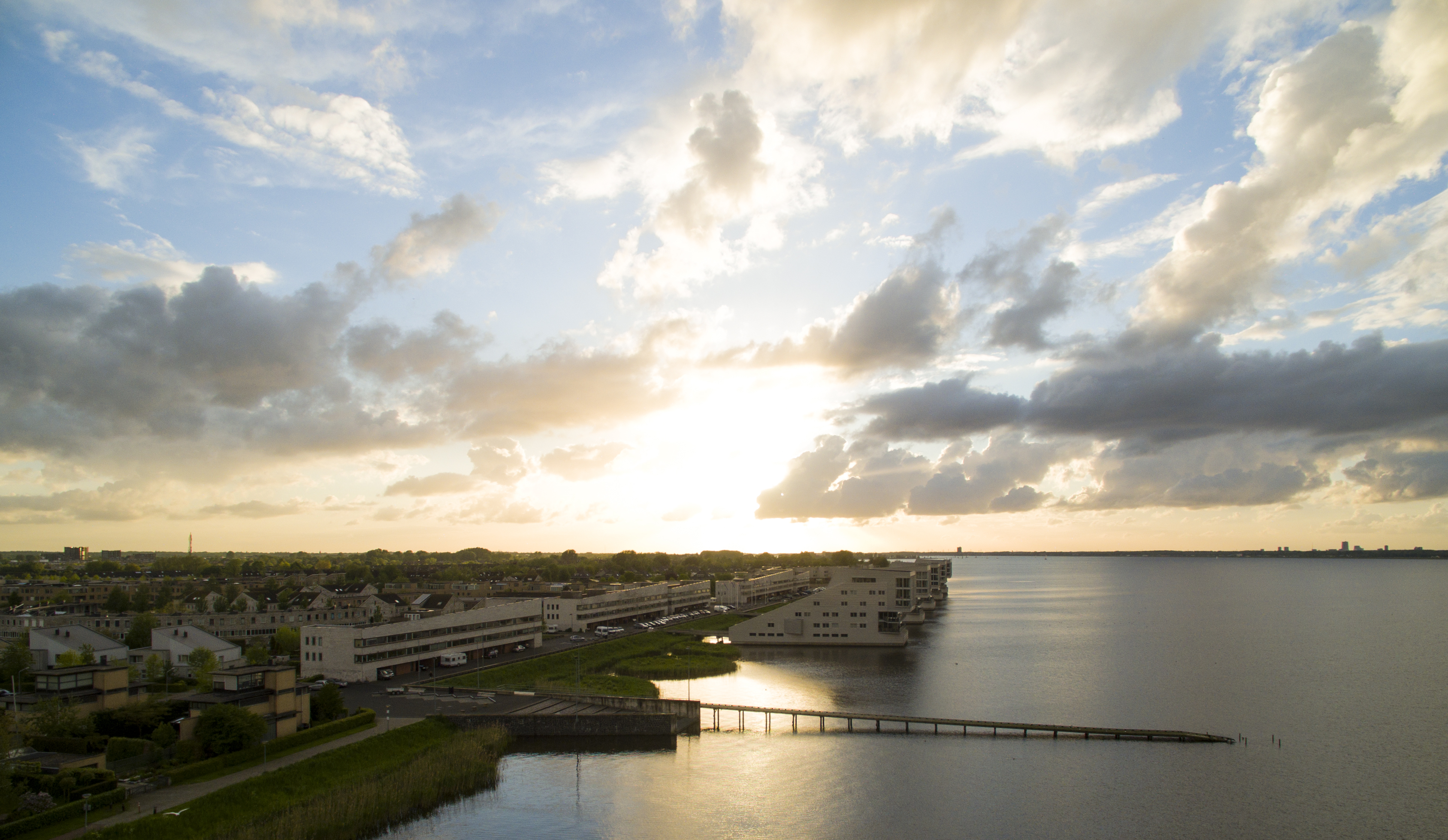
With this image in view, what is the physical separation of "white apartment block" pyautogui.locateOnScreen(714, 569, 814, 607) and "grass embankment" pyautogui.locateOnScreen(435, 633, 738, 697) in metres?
40.5

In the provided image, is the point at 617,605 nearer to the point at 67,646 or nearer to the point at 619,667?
the point at 619,667

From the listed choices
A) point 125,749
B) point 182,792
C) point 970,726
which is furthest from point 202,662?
point 970,726

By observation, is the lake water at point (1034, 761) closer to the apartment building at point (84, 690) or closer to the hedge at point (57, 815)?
the hedge at point (57, 815)

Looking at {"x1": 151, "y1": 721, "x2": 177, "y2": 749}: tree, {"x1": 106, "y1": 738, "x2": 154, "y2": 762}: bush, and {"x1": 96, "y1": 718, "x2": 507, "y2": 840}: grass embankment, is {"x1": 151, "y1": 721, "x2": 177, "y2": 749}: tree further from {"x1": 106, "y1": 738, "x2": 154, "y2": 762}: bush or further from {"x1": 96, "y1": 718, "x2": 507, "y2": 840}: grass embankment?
{"x1": 96, "y1": 718, "x2": 507, "y2": 840}: grass embankment

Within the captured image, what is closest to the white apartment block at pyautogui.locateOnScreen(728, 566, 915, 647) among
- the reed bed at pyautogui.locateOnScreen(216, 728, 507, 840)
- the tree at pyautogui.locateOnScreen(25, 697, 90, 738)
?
the reed bed at pyautogui.locateOnScreen(216, 728, 507, 840)

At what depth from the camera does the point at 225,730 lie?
34.6m

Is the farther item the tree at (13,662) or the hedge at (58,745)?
the tree at (13,662)

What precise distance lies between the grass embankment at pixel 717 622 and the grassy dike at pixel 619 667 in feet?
22.2

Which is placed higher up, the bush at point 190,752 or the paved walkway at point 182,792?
the bush at point 190,752

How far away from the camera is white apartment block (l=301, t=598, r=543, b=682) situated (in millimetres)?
54625

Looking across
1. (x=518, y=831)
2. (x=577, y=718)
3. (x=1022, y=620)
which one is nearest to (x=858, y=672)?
(x=577, y=718)

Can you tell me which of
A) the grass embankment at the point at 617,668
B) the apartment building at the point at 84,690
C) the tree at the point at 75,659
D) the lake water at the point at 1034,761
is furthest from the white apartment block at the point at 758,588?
the apartment building at the point at 84,690

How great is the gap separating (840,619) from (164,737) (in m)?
64.4

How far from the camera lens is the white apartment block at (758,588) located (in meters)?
128
